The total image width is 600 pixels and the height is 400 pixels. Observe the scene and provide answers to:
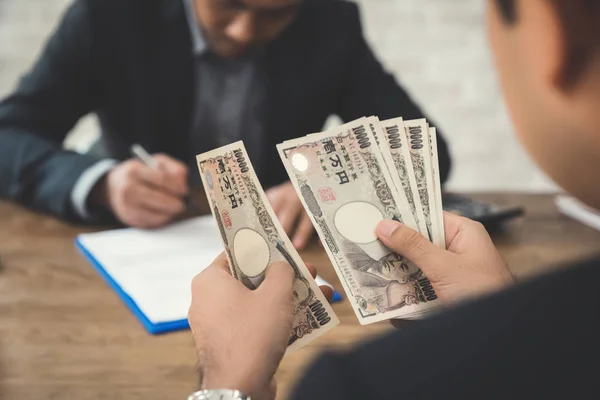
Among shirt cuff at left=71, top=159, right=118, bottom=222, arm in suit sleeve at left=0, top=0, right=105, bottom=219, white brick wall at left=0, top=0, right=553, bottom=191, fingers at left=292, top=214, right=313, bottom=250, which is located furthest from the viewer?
white brick wall at left=0, top=0, right=553, bottom=191

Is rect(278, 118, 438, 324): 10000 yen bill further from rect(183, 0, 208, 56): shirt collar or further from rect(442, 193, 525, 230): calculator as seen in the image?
rect(183, 0, 208, 56): shirt collar

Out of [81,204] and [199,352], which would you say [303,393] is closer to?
[199,352]

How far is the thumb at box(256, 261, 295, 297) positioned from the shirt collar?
99 centimetres

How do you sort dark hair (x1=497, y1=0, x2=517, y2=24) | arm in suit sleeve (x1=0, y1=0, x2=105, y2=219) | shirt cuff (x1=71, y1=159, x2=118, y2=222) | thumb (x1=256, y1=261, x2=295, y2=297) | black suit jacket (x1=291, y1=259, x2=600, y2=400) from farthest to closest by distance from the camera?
arm in suit sleeve (x1=0, y1=0, x2=105, y2=219)
shirt cuff (x1=71, y1=159, x2=118, y2=222)
thumb (x1=256, y1=261, x2=295, y2=297)
dark hair (x1=497, y1=0, x2=517, y2=24)
black suit jacket (x1=291, y1=259, x2=600, y2=400)

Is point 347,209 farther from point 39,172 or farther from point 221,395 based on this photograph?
point 39,172

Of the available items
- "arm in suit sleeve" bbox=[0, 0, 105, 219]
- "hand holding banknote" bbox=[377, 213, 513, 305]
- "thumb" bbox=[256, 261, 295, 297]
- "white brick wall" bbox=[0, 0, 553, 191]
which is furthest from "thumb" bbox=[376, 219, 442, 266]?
"white brick wall" bbox=[0, 0, 553, 191]

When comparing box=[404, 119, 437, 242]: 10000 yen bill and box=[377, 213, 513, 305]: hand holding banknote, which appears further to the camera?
box=[404, 119, 437, 242]: 10000 yen bill

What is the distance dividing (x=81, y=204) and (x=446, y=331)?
0.99 meters

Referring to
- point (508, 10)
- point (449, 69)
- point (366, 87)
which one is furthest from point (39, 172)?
point (449, 69)

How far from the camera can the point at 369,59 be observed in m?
Result: 1.72

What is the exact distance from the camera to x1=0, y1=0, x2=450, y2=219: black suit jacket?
4.67 ft

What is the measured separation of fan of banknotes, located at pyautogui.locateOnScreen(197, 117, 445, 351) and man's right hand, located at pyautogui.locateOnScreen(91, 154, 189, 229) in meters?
0.51

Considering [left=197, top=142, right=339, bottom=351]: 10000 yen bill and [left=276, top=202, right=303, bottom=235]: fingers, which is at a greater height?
[left=197, top=142, right=339, bottom=351]: 10000 yen bill

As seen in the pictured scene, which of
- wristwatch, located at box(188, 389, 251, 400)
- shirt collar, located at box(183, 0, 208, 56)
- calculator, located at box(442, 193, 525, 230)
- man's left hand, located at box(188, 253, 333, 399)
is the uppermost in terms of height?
shirt collar, located at box(183, 0, 208, 56)
